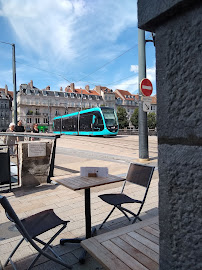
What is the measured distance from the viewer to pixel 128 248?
6.01ft

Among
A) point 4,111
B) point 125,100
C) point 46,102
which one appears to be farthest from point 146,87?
point 125,100

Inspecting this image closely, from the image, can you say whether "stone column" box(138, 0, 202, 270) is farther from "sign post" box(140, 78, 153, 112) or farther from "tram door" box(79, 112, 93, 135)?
"tram door" box(79, 112, 93, 135)

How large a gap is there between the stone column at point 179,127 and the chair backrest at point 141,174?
88.7 inches

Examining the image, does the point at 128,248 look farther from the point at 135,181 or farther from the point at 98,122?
the point at 98,122

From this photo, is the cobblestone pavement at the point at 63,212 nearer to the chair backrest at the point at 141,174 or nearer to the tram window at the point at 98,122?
the chair backrest at the point at 141,174

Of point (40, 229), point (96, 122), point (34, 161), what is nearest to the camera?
point (40, 229)

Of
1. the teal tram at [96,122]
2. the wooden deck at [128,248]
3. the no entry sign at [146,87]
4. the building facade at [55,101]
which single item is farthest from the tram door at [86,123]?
the building facade at [55,101]

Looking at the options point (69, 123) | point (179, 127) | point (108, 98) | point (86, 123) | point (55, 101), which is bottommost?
point (179, 127)

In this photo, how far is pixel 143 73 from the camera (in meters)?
8.55

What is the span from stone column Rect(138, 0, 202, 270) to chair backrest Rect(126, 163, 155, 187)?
225 cm

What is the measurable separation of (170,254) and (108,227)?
2432 millimetres

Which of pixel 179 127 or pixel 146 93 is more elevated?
pixel 146 93

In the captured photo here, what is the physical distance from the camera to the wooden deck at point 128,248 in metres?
1.63

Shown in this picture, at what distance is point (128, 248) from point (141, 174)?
5.90 feet
